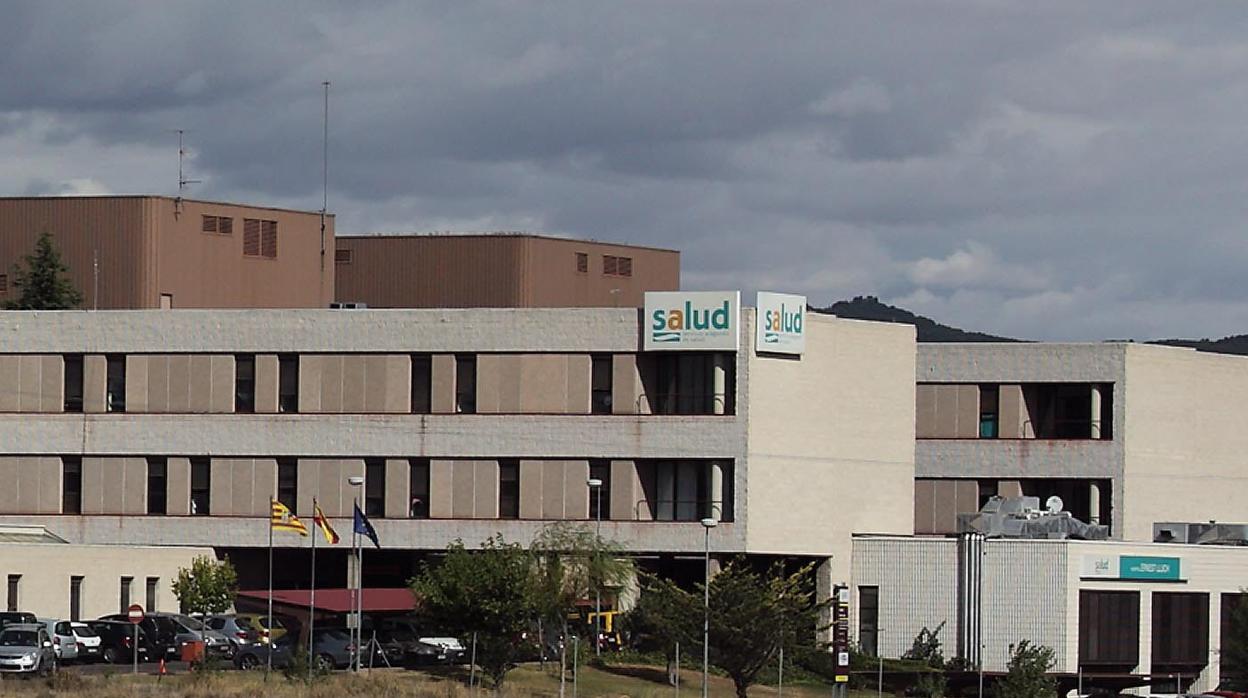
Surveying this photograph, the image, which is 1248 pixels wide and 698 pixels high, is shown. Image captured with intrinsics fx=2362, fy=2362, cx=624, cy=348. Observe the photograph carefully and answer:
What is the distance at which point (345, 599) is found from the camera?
268ft

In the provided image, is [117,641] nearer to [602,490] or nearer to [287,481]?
[287,481]

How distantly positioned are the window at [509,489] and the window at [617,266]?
29.8 metres

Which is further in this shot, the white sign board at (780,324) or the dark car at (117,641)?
the white sign board at (780,324)

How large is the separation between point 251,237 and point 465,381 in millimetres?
20450

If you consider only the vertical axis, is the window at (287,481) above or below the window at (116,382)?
below

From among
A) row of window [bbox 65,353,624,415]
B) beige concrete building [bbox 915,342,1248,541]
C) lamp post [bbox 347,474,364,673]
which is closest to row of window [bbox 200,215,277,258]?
row of window [bbox 65,353,624,415]

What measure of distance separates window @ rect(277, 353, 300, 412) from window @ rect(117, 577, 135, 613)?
9.49 meters

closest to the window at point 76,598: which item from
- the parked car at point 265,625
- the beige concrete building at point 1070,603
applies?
the parked car at point 265,625

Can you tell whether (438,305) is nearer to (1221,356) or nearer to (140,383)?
(140,383)

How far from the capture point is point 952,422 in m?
100

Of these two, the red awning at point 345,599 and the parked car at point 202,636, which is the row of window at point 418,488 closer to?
the red awning at point 345,599

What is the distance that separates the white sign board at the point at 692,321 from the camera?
8656 cm

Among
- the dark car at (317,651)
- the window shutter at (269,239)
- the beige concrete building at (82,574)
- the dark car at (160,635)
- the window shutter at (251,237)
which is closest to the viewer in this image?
the dark car at (317,651)

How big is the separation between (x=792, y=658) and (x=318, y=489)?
20.4 meters
